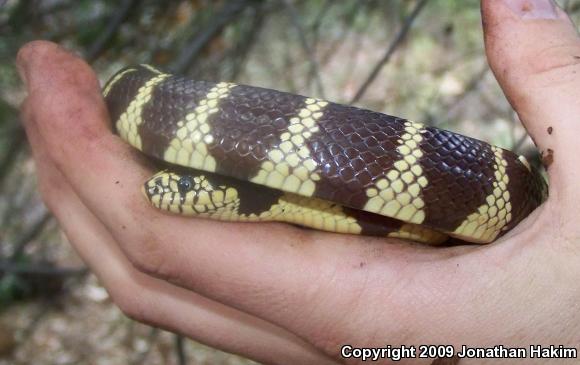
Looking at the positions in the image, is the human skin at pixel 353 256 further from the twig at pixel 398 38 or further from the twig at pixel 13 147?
the twig at pixel 13 147

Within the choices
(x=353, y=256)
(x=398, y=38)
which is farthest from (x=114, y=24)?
(x=353, y=256)

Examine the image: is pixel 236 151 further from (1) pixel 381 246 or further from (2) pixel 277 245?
(1) pixel 381 246

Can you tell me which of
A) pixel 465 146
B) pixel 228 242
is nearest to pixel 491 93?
pixel 465 146

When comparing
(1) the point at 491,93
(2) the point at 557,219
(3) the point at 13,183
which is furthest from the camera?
(1) the point at 491,93

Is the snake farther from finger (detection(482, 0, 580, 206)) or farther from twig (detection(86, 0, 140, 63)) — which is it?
twig (detection(86, 0, 140, 63))

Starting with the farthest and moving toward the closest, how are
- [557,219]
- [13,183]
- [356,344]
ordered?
[13,183], [356,344], [557,219]

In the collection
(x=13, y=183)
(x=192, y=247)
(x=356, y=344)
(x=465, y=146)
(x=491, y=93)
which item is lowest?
(x=13, y=183)
